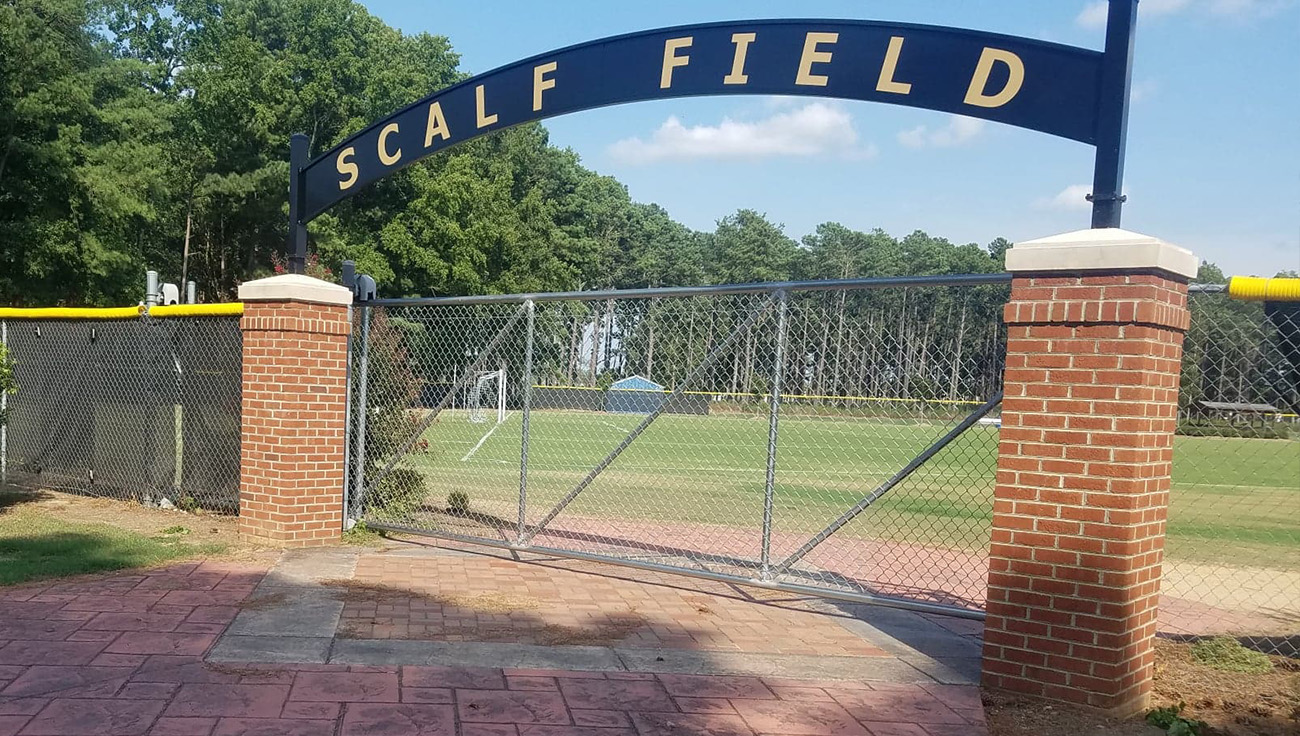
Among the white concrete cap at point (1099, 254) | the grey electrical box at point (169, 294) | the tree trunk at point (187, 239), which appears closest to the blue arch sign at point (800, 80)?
the white concrete cap at point (1099, 254)

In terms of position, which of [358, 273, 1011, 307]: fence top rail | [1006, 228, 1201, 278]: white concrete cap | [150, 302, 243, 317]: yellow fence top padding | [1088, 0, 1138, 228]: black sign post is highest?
[1088, 0, 1138, 228]: black sign post

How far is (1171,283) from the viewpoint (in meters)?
4.39

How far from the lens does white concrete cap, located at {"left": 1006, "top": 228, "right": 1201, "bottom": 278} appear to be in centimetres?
419

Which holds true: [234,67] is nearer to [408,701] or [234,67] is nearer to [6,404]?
[6,404]

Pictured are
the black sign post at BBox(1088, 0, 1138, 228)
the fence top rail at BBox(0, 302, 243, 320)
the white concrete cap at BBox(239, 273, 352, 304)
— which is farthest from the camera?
the fence top rail at BBox(0, 302, 243, 320)

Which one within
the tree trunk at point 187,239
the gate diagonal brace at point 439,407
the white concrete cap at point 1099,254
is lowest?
the gate diagonal brace at point 439,407

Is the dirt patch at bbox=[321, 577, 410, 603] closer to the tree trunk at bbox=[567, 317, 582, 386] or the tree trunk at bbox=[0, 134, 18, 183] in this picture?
the tree trunk at bbox=[567, 317, 582, 386]

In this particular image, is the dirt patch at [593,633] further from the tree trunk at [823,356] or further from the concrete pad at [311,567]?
the tree trunk at [823,356]

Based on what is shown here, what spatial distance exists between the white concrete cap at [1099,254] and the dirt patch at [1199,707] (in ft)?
6.66

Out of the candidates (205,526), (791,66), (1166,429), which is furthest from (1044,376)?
(205,526)

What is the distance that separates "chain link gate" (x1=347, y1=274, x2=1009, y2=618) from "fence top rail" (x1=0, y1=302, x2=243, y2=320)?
50.9 inches

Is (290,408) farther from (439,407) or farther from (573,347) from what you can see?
(573,347)

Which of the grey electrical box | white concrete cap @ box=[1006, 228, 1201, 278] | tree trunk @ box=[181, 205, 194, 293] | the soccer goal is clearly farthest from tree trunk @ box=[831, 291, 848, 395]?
tree trunk @ box=[181, 205, 194, 293]

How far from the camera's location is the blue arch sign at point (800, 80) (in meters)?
4.85
